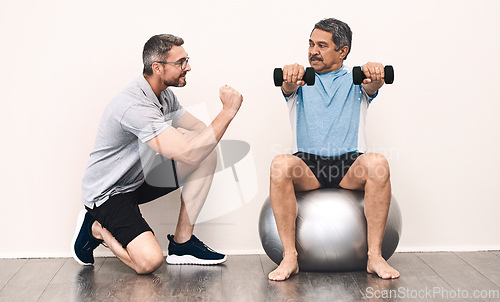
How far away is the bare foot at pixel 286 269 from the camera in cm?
233

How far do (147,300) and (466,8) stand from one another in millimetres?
2070

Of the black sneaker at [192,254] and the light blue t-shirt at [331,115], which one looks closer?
the light blue t-shirt at [331,115]

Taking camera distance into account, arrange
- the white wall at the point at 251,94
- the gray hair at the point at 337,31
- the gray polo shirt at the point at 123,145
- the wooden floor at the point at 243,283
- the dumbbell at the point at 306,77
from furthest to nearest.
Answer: the white wall at the point at 251,94 < the gray hair at the point at 337,31 < the gray polo shirt at the point at 123,145 < the dumbbell at the point at 306,77 < the wooden floor at the point at 243,283

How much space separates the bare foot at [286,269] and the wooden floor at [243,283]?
3cm

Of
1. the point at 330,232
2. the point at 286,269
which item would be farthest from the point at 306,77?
the point at 286,269

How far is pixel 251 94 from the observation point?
2.91 meters

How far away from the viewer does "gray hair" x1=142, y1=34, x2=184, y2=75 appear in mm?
2529

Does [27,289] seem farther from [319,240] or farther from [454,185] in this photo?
[454,185]

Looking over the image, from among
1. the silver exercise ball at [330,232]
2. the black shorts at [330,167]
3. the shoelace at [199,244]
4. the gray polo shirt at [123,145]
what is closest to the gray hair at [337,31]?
the black shorts at [330,167]

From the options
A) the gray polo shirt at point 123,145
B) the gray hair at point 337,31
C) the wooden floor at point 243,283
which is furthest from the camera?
the gray hair at point 337,31

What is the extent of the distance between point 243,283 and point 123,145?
0.79m

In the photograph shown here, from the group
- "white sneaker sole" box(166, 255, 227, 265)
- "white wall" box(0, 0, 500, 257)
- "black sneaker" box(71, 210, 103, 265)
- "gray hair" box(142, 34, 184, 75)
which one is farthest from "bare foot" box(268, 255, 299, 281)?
"gray hair" box(142, 34, 184, 75)

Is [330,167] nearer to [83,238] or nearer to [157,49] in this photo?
[157,49]

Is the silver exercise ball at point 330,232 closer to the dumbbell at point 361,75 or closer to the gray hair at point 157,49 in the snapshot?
the dumbbell at point 361,75
